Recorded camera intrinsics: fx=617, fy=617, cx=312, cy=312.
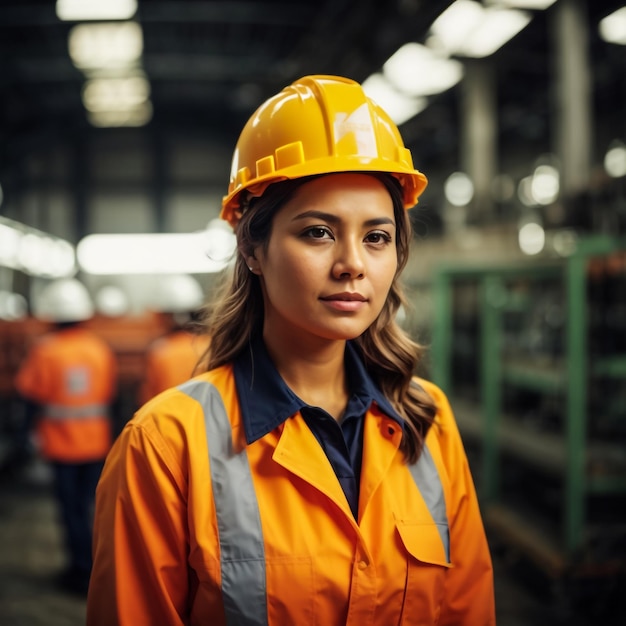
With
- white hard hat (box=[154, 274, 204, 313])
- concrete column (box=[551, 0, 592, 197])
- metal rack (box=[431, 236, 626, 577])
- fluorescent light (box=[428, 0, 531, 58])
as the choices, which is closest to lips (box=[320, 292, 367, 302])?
metal rack (box=[431, 236, 626, 577])

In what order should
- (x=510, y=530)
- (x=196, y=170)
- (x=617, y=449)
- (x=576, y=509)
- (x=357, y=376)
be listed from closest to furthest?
(x=357, y=376) → (x=576, y=509) → (x=617, y=449) → (x=510, y=530) → (x=196, y=170)

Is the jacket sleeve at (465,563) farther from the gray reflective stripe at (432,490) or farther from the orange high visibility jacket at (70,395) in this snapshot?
the orange high visibility jacket at (70,395)

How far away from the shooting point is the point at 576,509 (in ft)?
13.1

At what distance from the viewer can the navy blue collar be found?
142 cm

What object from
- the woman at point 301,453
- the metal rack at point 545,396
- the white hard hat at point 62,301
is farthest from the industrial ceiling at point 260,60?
the woman at point 301,453

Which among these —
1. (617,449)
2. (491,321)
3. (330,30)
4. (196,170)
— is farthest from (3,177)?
(617,449)

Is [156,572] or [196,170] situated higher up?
[196,170]

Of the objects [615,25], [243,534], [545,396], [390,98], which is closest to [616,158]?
[615,25]

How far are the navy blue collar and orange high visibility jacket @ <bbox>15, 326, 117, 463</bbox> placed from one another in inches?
146

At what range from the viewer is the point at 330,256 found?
1373 millimetres

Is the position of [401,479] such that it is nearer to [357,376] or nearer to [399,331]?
[357,376]

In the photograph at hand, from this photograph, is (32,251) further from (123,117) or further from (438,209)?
(438,209)

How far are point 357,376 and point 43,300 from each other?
5.70m

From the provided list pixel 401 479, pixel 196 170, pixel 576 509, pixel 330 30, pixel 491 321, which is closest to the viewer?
pixel 401 479
